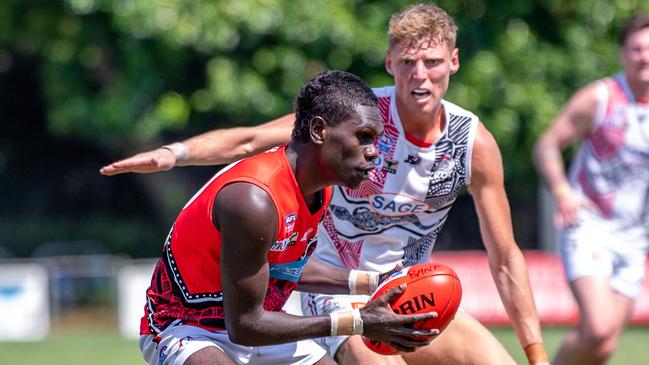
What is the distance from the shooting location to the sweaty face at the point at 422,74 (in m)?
5.59

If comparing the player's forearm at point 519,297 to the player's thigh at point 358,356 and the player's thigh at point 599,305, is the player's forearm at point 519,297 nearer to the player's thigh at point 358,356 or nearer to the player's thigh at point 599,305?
the player's thigh at point 358,356

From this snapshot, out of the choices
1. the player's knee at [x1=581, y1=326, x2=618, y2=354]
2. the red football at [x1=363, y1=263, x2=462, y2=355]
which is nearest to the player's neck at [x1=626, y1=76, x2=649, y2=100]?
the player's knee at [x1=581, y1=326, x2=618, y2=354]

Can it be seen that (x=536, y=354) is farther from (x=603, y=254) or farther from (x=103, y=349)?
(x=103, y=349)

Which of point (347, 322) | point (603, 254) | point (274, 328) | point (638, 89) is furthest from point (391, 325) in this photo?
point (638, 89)

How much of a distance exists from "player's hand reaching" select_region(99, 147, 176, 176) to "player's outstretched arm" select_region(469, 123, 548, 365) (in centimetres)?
140

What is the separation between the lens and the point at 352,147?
4.72m

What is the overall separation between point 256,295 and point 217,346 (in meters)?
0.37

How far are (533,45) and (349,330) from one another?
12113mm

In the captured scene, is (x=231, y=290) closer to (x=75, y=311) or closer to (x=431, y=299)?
(x=431, y=299)

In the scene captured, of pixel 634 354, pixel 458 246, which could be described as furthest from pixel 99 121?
pixel 634 354

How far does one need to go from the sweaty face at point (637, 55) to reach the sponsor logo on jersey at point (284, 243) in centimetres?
309

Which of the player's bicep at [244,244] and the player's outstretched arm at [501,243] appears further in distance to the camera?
the player's outstretched arm at [501,243]

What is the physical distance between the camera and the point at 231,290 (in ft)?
15.2

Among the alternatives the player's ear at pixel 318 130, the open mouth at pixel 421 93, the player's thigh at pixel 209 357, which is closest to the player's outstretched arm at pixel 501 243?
the open mouth at pixel 421 93
